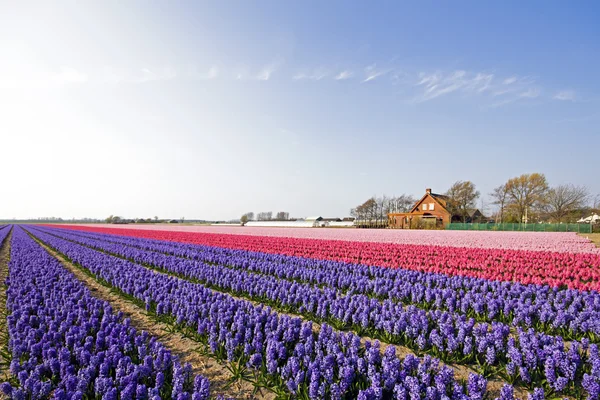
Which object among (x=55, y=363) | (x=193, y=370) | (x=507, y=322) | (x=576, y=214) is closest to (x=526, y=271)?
(x=507, y=322)

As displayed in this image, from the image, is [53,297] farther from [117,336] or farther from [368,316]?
[368,316]

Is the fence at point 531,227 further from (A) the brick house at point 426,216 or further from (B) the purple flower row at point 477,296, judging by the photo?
(B) the purple flower row at point 477,296

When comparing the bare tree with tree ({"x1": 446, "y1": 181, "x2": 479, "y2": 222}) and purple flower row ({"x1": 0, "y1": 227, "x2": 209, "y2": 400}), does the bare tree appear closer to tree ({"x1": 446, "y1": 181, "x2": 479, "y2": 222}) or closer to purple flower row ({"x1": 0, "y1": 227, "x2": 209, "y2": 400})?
tree ({"x1": 446, "y1": 181, "x2": 479, "y2": 222})

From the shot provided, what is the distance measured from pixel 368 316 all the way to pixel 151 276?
8106 mm

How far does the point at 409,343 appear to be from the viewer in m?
6.08

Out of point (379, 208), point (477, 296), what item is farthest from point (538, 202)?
point (477, 296)

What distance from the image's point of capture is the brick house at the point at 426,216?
64.6 m

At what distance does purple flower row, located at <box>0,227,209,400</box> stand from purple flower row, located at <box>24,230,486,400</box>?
0.95 meters

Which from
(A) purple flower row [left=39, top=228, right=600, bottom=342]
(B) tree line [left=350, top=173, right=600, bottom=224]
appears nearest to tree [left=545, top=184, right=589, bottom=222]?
(B) tree line [left=350, top=173, right=600, bottom=224]

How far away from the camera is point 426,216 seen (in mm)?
70188

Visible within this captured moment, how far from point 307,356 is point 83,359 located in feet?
11.2

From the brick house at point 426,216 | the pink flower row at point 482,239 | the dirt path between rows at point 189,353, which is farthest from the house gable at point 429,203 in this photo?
the dirt path between rows at point 189,353

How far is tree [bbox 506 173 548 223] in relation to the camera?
242 feet

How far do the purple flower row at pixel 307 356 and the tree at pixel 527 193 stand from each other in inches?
3173
